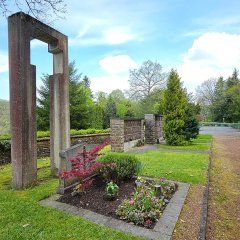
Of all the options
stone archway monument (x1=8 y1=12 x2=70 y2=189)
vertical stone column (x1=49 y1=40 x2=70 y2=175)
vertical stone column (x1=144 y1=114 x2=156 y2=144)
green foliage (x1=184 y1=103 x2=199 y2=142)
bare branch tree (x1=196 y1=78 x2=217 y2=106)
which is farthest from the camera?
bare branch tree (x1=196 y1=78 x2=217 y2=106)

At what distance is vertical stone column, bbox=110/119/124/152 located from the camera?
1198cm

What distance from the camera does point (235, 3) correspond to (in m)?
7.93

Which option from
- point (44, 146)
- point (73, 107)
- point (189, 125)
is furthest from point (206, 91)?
point (44, 146)

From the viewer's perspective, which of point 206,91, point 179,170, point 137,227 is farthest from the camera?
point 206,91

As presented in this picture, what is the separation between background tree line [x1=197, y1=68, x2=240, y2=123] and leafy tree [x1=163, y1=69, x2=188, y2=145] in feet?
110

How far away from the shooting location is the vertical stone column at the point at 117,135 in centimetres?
1198

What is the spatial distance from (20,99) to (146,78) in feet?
105

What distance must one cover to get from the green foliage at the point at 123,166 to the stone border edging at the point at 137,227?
1210 mm

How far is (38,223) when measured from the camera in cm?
360

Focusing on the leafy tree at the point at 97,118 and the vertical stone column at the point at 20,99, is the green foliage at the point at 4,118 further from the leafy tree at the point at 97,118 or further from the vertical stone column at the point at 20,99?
the vertical stone column at the point at 20,99

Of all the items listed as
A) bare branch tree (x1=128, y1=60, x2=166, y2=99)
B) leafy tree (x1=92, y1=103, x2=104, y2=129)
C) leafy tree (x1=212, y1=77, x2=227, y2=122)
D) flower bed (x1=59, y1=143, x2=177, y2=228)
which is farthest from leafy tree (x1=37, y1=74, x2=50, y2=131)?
leafy tree (x1=212, y1=77, x2=227, y2=122)

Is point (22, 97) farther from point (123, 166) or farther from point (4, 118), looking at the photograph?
point (4, 118)

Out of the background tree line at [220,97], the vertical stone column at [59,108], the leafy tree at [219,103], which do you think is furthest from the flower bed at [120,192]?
the leafy tree at [219,103]

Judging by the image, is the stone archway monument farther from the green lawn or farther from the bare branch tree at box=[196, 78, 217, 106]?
the bare branch tree at box=[196, 78, 217, 106]
